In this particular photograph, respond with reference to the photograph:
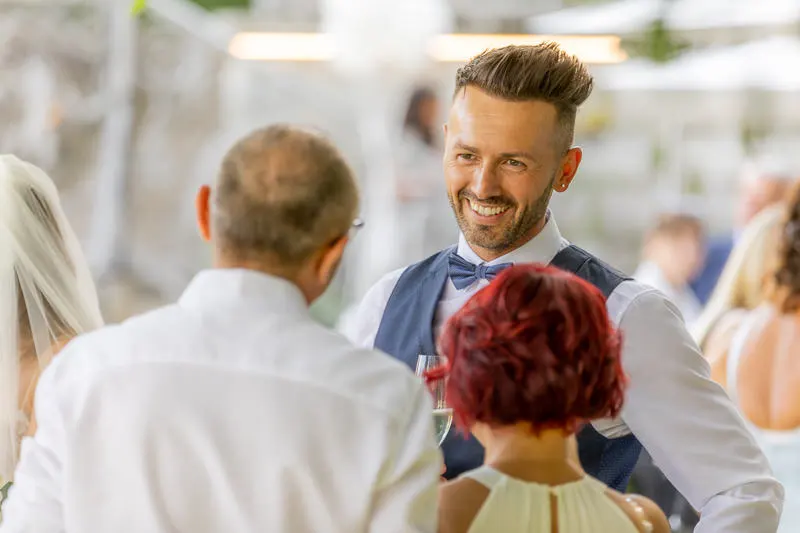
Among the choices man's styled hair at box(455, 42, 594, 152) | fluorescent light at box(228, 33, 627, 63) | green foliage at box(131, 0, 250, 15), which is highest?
green foliage at box(131, 0, 250, 15)

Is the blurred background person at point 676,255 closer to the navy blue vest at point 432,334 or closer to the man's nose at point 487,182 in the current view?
the navy blue vest at point 432,334

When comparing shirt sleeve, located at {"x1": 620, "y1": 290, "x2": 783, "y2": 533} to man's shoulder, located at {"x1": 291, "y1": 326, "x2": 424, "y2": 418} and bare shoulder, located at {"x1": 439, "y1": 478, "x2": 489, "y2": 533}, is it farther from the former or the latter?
man's shoulder, located at {"x1": 291, "y1": 326, "x2": 424, "y2": 418}

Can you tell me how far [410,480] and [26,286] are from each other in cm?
97

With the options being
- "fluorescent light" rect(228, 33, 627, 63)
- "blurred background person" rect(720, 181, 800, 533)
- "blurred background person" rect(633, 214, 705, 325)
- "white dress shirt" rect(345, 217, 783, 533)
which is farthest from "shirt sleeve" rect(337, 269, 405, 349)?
"blurred background person" rect(633, 214, 705, 325)

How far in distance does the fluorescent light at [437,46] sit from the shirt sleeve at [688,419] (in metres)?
3.12

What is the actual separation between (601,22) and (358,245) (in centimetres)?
205

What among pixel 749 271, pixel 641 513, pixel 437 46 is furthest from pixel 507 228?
pixel 437 46

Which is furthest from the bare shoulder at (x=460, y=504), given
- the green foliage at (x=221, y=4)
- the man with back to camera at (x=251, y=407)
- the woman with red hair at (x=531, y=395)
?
the green foliage at (x=221, y=4)

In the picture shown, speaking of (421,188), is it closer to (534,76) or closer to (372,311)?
(372,311)

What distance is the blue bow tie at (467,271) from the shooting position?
6.74ft

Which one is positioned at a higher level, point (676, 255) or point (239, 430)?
point (239, 430)

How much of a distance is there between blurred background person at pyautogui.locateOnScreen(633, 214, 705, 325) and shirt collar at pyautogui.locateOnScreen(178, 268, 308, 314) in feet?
15.0

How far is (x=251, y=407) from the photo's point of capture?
4.67 feet

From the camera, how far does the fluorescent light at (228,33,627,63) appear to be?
5277 millimetres
